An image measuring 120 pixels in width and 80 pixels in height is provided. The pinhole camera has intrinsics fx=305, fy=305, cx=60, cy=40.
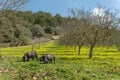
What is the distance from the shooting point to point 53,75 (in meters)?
18.4

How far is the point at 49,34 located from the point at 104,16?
331ft

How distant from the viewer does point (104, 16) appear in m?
53.3

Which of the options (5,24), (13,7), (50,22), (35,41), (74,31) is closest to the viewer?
(13,7)

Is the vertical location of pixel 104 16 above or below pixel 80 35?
above

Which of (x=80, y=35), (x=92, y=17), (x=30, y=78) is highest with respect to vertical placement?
(x=92, y=17)

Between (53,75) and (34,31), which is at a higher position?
(34,31)

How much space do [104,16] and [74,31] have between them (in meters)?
6.82

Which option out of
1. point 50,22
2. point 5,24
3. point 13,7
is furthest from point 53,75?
point 50,22

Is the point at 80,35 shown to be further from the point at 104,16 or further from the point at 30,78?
the point at 30,78

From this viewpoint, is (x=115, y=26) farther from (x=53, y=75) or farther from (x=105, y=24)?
(x=53, y=75)

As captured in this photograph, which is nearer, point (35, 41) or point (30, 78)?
point (30, 78)

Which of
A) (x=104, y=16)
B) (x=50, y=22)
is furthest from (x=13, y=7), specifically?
(x=50, y=22)

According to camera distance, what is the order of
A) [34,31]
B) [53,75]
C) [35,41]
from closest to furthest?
[53,75] → [35,41] → [34,31]

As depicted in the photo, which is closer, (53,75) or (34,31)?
(53,75)
